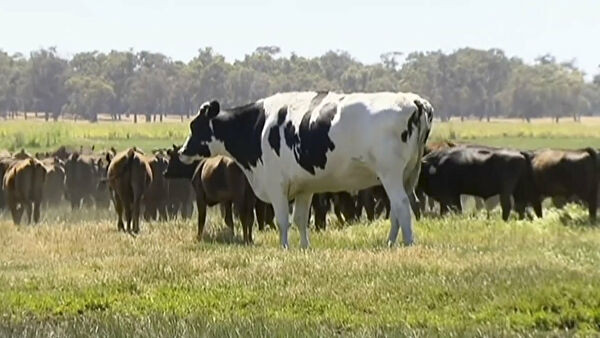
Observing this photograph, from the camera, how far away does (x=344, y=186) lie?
18219 millimetres

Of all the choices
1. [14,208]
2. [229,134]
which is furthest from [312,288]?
[14,208]

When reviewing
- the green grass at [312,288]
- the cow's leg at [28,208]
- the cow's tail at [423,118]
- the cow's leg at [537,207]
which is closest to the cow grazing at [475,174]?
the cow's leg at [537,207]

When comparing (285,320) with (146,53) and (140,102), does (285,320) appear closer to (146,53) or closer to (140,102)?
(140,102)

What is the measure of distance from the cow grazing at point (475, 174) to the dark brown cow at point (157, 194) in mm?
7159

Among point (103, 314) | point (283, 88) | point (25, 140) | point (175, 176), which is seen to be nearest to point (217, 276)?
point (103, 314)

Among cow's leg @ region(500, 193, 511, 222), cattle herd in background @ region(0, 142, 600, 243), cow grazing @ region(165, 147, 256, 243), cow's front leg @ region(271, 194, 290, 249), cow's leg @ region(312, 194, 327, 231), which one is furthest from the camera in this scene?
cow's leg @ region(500, 193, 511, 222)

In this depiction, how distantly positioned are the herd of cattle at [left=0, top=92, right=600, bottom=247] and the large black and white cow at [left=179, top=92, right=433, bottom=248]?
17 millimetres

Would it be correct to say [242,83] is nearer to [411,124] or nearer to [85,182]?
[85,182]

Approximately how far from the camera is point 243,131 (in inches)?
769

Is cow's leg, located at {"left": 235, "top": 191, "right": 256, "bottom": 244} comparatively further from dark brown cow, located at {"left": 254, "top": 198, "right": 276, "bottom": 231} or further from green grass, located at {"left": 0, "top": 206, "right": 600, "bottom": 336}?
green grass, located at {"left": 0, "top": 206, "right": 600, "bottom": 336}

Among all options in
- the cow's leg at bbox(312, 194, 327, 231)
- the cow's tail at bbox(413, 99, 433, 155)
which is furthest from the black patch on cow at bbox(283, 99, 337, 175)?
the cow's leg at bbox(312, 194, 327, 231)

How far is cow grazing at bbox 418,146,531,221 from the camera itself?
82.1 ft

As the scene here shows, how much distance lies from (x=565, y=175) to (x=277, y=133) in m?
9.10

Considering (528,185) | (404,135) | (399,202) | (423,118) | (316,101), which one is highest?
(316,101)
